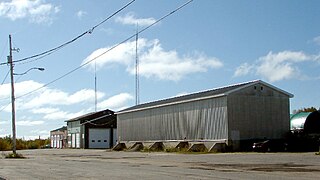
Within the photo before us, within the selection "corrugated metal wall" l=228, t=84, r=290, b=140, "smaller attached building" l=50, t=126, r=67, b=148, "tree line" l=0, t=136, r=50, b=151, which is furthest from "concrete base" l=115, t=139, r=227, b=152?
"smaller attached building" l=50, t=126, r=67, b=148

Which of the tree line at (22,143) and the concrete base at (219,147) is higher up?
the concrete base at (219,147)

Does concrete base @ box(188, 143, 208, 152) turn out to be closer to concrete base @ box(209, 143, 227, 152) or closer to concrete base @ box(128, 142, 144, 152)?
concrete base @ box(209, 143, 227, 152)

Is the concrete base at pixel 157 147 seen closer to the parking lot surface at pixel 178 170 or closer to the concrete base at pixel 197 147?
the concrete base at pixel 197 147

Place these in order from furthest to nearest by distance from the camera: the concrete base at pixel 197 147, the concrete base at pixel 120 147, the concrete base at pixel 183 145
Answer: the concrete base at pixel 120 147 → the concrete base at pixel 197 147 → the concrete base at pixel 183 145

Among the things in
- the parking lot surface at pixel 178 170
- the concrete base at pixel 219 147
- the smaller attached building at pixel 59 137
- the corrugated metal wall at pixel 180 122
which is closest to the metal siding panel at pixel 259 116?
the corrugated metal wall at pixel 180 122

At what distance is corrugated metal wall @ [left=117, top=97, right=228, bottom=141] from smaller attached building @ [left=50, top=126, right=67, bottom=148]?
110ft

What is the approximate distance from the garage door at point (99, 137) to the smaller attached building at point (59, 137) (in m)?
15.2

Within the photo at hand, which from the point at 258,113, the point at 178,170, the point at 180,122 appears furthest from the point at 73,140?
the point at 178,170

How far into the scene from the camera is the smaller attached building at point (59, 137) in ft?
353

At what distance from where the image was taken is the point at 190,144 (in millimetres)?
57062

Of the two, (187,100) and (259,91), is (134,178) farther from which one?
(187,100)

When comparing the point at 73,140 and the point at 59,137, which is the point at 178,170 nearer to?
the point at 73,140

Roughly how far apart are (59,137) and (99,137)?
924 inches

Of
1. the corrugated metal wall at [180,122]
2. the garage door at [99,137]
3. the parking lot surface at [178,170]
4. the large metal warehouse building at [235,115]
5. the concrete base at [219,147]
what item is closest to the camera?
the parking lot surface at [178,170]
